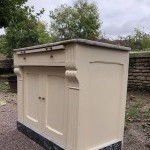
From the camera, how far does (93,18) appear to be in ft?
81.8

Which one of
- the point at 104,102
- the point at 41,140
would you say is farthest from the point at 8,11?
the point at 104,102

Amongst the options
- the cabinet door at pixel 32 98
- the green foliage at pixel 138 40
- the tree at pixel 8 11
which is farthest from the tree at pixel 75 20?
the cabinet door at pixel 32 98

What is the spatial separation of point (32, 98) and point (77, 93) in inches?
48.9

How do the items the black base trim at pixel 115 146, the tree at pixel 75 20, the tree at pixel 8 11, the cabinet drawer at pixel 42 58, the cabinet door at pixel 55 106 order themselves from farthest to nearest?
the tree at pixel 75 20 < the tree at pixel 8 11 < the black base trim at pixel 115 146 < the cabinet door at pixel 55 106 < the cabinet drawer at pixel 42 58

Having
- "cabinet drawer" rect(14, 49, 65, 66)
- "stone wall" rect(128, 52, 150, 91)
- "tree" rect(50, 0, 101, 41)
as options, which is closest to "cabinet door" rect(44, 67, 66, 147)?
"cabinet drawer" rect(14, 49, 65, 66)

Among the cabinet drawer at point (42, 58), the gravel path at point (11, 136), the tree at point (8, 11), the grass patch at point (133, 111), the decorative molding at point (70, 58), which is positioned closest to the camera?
the decorative molding at point (70, 58)

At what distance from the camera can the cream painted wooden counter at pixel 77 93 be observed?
2.53 metres

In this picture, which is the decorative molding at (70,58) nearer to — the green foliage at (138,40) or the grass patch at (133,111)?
the grass patch at (133,111)

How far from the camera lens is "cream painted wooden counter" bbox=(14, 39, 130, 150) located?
8.29 feet

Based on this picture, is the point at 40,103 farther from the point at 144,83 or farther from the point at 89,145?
the point at 144,83

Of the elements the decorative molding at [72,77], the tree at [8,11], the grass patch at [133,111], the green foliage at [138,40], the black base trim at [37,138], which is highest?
the tree at [8,11]

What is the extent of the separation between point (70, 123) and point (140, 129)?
1653 millimetres

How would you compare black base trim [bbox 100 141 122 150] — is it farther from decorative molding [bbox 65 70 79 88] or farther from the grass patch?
the grass patch

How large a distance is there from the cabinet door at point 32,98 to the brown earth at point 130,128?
0.93 feet
